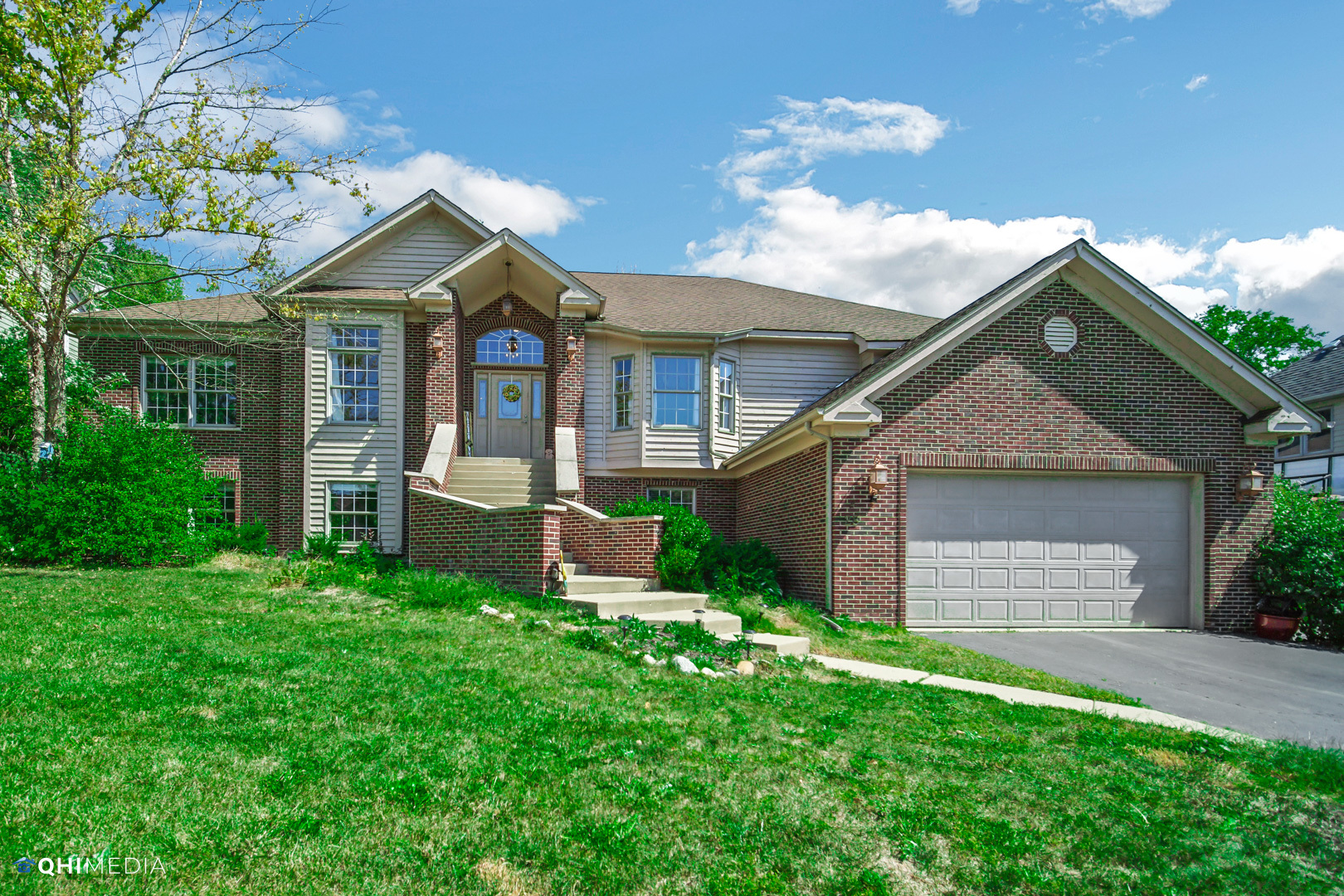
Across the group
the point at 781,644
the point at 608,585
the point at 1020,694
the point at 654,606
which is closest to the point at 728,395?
the point at 608,585

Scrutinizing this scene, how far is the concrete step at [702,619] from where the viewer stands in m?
9.94

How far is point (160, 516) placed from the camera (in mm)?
13414

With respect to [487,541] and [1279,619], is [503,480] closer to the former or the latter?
[487,541]

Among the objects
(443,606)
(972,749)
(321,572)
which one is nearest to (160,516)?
(321,572)

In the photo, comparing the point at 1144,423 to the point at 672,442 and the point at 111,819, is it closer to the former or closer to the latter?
the point at 672,442

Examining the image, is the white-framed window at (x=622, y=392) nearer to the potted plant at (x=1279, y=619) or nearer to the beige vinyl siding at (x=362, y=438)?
the beige vinyl siding at (x=362, y=438)

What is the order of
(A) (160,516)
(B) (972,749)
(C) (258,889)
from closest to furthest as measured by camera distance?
(C) (258,889)
(B) (972,749)
(A) (160,516)

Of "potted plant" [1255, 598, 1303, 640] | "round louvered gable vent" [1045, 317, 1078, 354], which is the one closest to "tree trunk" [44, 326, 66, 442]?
"round louvered gable vent" [1045, 317, 1078, 354]

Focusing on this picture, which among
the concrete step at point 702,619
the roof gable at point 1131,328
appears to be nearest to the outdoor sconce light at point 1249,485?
the roof gable at point 1131,328

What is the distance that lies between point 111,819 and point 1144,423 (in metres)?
13.4

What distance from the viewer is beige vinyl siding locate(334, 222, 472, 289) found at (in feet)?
54.9

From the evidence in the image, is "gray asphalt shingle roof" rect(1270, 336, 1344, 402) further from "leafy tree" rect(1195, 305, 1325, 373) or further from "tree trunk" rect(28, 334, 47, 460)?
"tree trunk" rect(28, 334, 47, 460)

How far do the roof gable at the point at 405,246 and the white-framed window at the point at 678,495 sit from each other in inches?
245

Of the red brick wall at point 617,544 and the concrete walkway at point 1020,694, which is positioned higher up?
the red brick wall at point 617,544
